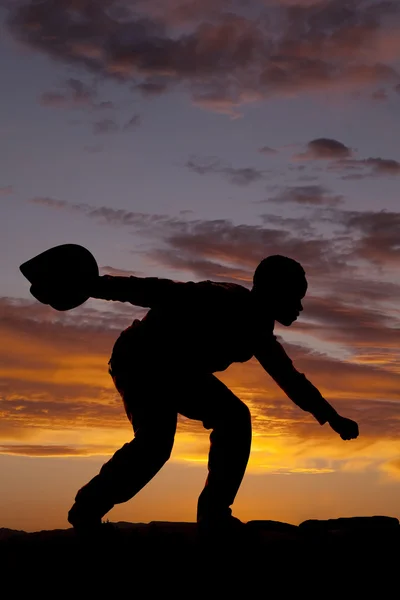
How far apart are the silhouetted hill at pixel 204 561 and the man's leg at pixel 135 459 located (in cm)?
27

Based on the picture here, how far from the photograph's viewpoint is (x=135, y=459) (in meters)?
9.31

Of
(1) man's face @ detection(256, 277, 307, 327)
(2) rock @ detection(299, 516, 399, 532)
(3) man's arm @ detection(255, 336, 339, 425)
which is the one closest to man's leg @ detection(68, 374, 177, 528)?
(3) man's arm @ detection(255, 336, 339, 425)

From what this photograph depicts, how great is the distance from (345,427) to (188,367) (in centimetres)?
176

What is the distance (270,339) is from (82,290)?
2004 mm

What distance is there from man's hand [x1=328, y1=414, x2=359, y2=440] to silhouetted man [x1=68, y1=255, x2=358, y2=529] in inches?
1.6

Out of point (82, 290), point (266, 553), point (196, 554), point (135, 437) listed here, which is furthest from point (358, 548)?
point (82, 290)

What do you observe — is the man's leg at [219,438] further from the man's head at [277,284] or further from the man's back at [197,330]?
the man's head at [277,284]

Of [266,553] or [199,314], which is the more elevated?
[199,314]

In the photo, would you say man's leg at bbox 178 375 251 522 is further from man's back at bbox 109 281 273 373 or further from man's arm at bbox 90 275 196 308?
man's arm at bbox 90 275 196 308

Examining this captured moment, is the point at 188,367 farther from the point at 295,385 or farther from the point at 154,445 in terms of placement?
the point at 295,385

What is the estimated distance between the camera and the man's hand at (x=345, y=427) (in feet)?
32.5

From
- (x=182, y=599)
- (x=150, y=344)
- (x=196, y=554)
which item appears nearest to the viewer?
(x=182, y=599)

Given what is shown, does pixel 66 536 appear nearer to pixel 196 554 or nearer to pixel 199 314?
pixel 196 554

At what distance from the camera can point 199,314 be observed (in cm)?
945
